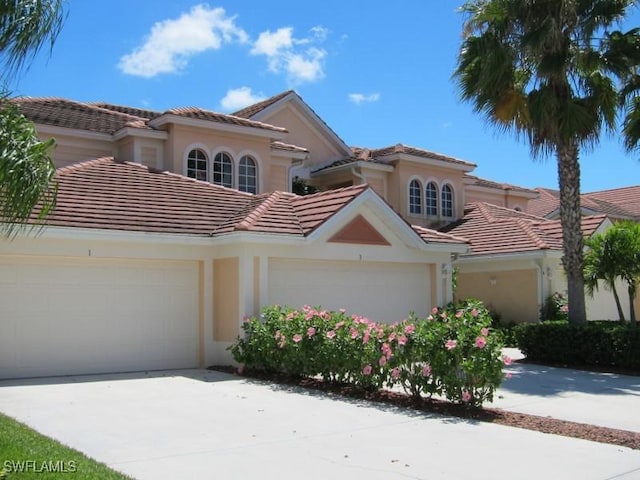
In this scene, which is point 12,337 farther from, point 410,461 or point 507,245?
point 507,245

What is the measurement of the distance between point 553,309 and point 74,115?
15377 millimetres

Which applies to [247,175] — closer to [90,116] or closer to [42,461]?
[90,116]

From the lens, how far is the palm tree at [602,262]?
15719 mm

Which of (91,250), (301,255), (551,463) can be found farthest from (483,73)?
(551,463)

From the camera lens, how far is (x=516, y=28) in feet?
52.5

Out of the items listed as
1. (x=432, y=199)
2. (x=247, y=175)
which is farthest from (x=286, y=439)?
(x=432, y=199)

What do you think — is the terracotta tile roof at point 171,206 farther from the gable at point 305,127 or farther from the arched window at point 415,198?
the arched window at point 415,198

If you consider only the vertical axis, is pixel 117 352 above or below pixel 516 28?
below

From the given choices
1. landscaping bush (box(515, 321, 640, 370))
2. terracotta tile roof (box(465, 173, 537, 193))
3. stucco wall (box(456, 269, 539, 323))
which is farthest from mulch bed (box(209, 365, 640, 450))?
terracotta tile roof (box(465, 173, 537, 193))

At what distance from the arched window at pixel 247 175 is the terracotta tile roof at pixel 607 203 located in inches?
680

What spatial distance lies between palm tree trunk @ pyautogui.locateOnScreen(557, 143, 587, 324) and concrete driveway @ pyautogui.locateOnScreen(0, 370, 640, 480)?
19.3ft

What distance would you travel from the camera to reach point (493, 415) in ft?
31.1

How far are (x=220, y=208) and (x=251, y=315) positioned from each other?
129 inches

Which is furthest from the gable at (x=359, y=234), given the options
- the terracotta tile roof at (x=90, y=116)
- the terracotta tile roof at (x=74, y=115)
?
the terracotta tile roof at (x=74, y=115)
